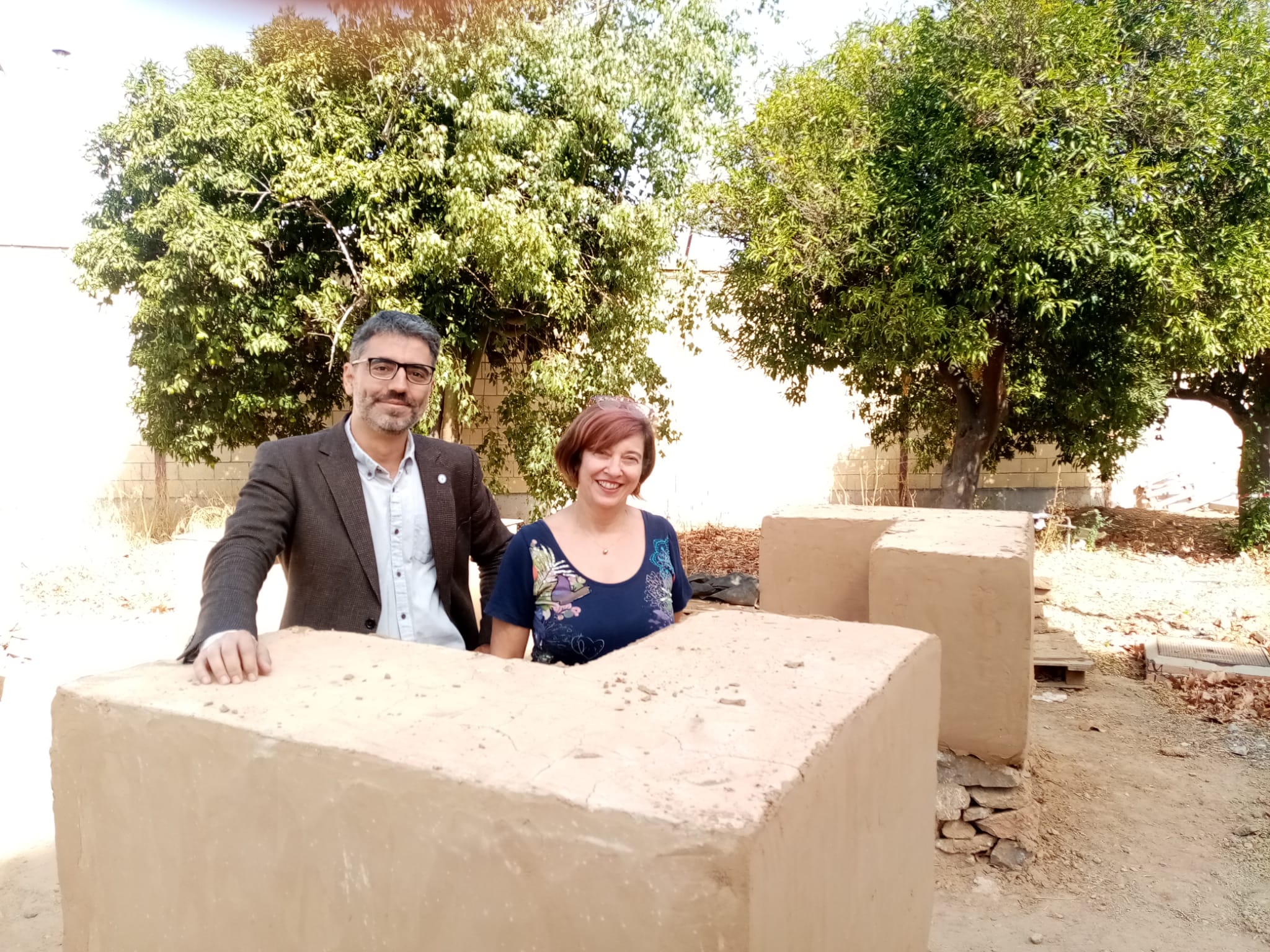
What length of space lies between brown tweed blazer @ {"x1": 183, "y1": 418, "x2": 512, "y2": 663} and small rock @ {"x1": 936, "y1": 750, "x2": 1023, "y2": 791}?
2.37 metres

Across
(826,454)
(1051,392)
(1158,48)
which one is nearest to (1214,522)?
(1051,392)

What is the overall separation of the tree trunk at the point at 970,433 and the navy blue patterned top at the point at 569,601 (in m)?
9.08

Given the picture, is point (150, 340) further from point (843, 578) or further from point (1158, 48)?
point (1158, 48)

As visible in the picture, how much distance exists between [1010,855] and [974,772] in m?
0.49

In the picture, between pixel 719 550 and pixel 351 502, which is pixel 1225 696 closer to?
pixel 719 550

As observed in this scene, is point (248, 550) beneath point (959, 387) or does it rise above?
beneath

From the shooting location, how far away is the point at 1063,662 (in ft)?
22.0

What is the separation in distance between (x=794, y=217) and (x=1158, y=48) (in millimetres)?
4367

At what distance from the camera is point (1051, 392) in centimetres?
1128

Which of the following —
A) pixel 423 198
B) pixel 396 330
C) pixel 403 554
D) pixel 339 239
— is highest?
pixel 423 198

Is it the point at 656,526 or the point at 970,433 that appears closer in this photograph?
the point at 656,526

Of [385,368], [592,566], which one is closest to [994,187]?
[592,566]

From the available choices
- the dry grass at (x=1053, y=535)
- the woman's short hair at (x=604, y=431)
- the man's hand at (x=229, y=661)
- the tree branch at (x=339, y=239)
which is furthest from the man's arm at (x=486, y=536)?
the dry grass at (x=1053, y=535)

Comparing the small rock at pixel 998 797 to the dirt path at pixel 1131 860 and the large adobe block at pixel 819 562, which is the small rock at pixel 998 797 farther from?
the large adobe block at pixel 819 562
